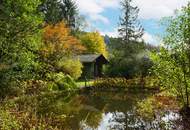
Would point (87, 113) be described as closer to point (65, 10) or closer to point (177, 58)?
point (177, 58)

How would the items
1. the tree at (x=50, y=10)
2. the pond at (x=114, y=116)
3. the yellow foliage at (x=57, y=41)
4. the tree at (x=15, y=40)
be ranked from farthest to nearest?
the tree at (x=50, y=10), the yellow foliage at (x=57, y=41), the tree at (x=15, y=40), the pond at (x=114, y=116)

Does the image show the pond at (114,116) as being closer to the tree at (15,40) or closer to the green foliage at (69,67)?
the tree at (15,40)

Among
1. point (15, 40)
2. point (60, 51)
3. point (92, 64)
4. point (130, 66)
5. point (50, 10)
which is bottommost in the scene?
point (130, 66)

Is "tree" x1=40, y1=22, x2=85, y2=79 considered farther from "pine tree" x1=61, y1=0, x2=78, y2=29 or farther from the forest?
"pine tree" x1=61, y1=0, x2=78, y2=29

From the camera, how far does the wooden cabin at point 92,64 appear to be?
2169 inches

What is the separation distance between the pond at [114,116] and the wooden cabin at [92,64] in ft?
73.0

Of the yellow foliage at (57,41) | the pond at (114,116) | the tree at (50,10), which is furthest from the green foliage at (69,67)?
the tree at (50,10)

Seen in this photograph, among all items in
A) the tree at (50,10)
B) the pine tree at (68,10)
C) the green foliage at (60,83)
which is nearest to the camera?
the green foliage at (60,83)

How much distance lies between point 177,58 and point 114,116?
6.61m

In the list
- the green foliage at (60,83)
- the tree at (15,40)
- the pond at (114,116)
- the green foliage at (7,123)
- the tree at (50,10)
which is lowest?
the pond at (114,116)

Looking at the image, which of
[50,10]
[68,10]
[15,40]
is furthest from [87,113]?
[68,10]

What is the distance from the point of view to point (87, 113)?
25547 millimetres

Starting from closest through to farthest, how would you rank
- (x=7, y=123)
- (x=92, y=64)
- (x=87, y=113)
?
(x=7, y=123) → (x=87, y=113) → (x=92, y=64)

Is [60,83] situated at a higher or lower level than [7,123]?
lower
